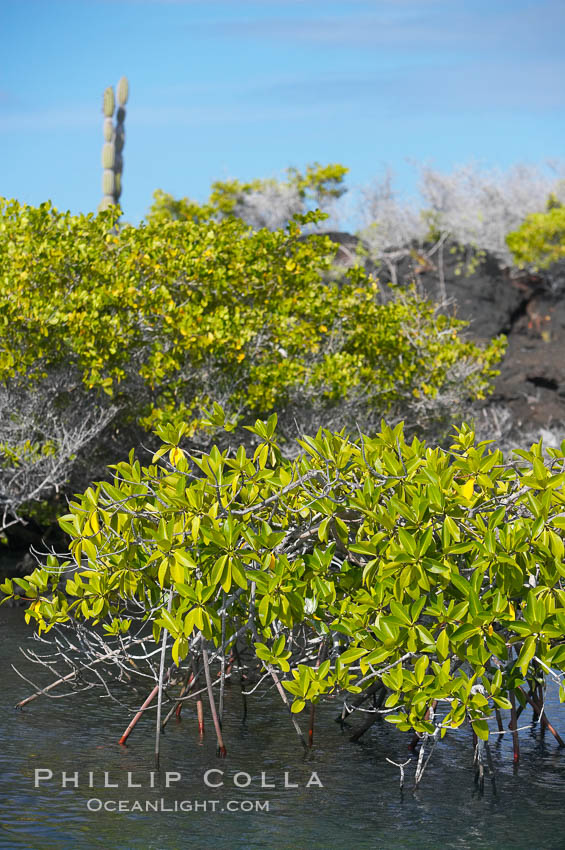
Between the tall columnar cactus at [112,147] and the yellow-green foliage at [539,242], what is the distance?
12954mm

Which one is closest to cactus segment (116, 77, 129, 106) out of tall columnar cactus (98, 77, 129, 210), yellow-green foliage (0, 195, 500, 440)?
tall columnar cactus (98, 77, 129, 210)

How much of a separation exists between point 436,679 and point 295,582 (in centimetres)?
114

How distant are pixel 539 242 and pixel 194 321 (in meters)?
22.7

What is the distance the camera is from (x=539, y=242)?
3584 centimetres

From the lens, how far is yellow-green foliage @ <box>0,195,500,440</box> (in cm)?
1496

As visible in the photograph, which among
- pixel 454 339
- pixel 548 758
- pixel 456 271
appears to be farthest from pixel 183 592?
pixel 456 271

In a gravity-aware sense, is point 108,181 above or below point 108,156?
below

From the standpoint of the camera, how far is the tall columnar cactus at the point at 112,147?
111 feet

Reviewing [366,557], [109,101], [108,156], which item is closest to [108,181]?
[108,156]

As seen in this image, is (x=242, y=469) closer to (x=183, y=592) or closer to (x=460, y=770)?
(x=183, y=592)

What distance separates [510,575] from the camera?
720 cm

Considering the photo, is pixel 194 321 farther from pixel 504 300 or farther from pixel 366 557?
pixel 504 300

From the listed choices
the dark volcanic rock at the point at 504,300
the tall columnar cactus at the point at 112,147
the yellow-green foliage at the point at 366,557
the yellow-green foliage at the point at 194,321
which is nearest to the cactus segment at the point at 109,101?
the tall columnar cactus at the point at 112,147

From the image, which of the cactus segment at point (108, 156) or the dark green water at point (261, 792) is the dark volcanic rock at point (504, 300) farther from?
the dark green water at point (261, 792)
